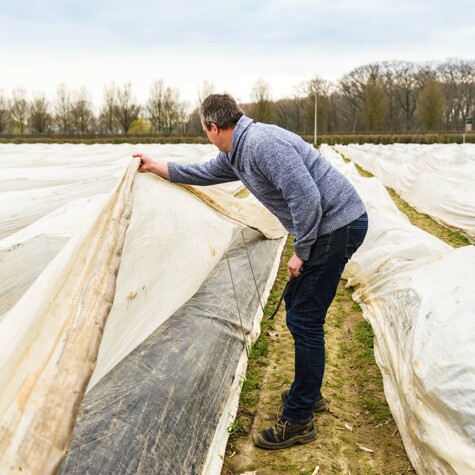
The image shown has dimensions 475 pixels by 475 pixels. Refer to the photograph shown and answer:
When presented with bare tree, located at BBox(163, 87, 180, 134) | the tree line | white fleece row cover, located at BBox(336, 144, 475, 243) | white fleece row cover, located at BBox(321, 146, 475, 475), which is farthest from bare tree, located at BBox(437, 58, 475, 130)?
white fleece row cover, located at BBox(321, 146, 475, 475)

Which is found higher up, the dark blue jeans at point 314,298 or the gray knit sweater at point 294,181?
the gray knit sweater at point 294,181

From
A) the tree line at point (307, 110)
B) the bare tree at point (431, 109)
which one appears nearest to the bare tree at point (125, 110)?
the tree line at point (307, 110)

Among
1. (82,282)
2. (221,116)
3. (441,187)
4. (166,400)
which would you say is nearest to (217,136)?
(221,116)

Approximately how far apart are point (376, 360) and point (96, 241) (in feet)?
8.95

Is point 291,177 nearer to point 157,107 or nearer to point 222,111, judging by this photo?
point 222,111

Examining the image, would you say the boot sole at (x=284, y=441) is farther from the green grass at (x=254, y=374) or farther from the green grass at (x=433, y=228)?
the green grass at (x=433, y=228)

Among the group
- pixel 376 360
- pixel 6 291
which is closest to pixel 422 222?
pixel 376 360

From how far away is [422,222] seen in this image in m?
9.48

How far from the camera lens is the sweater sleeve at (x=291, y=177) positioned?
208cm

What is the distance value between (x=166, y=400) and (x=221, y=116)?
1.41 m

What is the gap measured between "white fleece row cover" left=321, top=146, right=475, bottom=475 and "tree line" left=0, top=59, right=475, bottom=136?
4394 centimetres

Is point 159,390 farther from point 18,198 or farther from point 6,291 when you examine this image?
point 18,198

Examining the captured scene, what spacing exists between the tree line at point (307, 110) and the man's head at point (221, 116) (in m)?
45.6

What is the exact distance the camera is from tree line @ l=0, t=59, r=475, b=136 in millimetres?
48312
